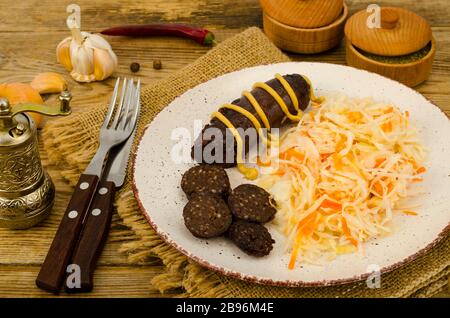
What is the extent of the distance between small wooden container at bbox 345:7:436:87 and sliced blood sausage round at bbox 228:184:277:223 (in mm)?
1329

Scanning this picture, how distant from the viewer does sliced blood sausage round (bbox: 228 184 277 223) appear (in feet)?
9.07

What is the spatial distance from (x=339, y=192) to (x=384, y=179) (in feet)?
0.76

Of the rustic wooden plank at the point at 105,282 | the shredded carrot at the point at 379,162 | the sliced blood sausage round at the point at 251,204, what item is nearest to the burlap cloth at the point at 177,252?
the rustic wooden plank at the point at 105,282

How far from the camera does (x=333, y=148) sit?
3.09 m

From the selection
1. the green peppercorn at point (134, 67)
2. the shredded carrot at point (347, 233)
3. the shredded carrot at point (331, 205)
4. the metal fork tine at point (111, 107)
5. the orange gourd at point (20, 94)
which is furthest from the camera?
the green peppercorn at point (134, 67)

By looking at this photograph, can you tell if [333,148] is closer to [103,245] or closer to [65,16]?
[103,245]

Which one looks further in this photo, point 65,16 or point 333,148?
point 65,16

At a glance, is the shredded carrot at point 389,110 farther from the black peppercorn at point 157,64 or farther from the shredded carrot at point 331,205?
the black peppercorn at point 157,64

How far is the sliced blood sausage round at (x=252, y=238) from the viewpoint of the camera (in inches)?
104

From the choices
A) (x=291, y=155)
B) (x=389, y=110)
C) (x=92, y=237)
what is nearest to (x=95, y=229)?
(x=92, y=237)

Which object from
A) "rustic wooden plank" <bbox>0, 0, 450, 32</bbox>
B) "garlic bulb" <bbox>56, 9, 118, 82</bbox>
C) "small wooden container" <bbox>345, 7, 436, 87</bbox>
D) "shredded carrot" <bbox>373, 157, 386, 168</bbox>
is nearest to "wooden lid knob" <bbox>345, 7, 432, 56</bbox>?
"small wooden container" <bbox>345, 7, 436, 87</bbox>

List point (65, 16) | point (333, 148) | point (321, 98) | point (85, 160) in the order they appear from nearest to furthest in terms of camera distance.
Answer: point (333, 148) → point (85, 160) → point (321, 98) → point (65, 16)

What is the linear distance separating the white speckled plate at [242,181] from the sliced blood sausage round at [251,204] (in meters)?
0.11

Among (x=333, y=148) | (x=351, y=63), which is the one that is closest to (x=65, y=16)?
(x=351, y=63)
